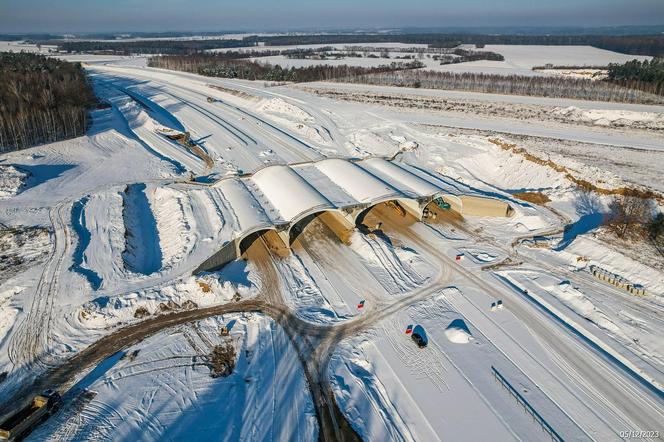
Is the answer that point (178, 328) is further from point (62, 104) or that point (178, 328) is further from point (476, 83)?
point (476, 83)

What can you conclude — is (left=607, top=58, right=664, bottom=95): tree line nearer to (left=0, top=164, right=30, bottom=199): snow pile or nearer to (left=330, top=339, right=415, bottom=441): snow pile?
(left=330, top=339, right=415, bottom=441): snow pile

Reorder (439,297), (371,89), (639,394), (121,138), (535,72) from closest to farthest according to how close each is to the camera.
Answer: (639,394) < (439,297) < (121,138) < (371,89) < (535,72)

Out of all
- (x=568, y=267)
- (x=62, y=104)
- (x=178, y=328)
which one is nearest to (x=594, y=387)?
(x=568, y=267)

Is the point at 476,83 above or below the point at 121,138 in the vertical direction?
above

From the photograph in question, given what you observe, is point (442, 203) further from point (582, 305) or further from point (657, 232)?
point (657, 232)

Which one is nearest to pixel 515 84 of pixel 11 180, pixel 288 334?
pixel 288 334

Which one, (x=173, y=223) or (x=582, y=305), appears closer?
(x=582, y=305)

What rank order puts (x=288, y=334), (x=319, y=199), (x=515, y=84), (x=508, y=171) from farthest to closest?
(x=515, y=84), (x=508, y=171), (x=319, y=199), (x=288, y=334)
